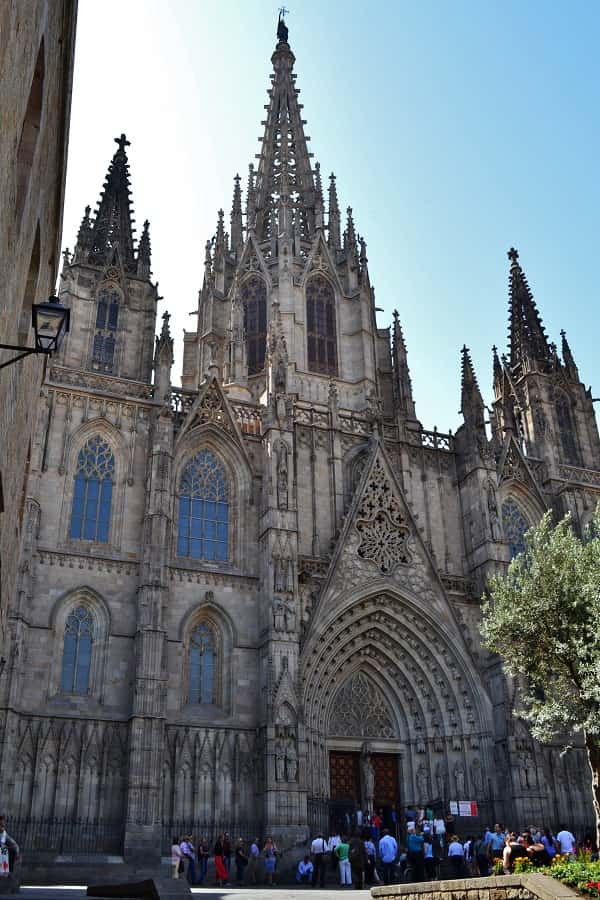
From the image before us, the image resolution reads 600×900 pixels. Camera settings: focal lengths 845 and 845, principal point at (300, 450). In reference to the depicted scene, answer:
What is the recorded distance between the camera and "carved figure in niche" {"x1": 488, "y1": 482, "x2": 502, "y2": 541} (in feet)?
98.6

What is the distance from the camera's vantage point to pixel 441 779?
88.1 ft

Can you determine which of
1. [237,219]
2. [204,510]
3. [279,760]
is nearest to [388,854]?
[279,760]

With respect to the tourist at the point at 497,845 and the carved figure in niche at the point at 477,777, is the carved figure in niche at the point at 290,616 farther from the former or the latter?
the tourist at the point at 497,845

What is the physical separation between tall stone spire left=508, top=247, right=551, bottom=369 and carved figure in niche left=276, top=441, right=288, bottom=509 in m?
15.2

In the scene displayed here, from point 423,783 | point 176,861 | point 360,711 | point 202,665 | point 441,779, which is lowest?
point 176,861

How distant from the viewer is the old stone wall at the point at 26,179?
6.93 m

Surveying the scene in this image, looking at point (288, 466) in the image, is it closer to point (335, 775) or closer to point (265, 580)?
point (265, 580)

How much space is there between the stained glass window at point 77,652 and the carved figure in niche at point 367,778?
8.93m

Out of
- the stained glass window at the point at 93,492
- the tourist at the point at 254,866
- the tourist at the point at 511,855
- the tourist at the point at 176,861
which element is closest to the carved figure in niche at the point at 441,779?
the tourist at the point at 254,866

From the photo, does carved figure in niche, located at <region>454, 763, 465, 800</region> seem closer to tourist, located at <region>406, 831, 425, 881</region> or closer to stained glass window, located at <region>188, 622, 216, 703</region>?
tourist, located at <region>406, 831, 425, 881</region>

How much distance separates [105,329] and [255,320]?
27.4ft

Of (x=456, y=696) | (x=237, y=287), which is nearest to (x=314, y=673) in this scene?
(x=456, y=696)

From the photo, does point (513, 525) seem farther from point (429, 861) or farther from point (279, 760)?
point (429, 861)

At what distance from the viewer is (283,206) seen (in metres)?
39.3
